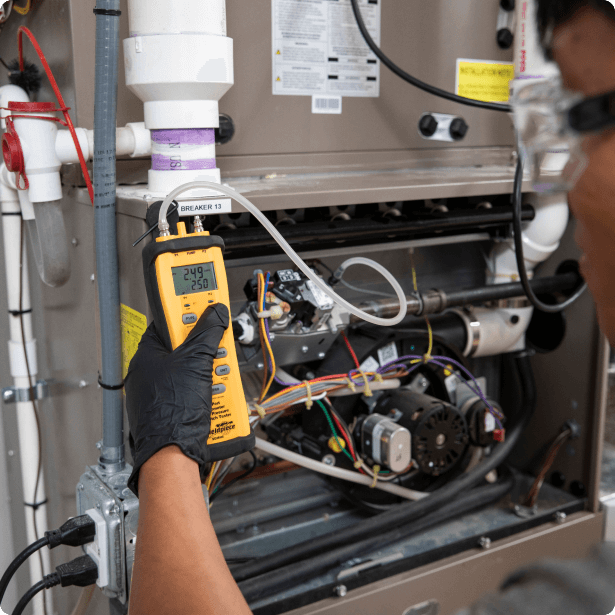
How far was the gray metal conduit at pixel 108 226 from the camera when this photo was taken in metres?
0.84

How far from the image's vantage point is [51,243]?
3.47 ft

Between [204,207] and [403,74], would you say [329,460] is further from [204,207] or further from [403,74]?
[403,74]

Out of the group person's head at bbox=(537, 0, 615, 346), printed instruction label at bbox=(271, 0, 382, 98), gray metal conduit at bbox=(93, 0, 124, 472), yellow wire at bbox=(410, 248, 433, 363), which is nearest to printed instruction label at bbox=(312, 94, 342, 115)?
printed instruction label at bbox=(271, 0, 382, 98)

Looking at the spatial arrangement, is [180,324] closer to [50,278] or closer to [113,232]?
[113,232]

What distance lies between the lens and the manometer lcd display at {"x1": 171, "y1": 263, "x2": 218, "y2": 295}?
2.65 feet

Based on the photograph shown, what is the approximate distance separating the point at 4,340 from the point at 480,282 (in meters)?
1.09

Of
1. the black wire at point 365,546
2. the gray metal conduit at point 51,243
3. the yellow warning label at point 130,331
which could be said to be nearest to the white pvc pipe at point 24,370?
the gray metal conduit at point 51,243

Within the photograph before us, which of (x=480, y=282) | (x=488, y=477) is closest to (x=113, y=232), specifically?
(x=480, y=282)

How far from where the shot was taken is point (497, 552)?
132 centimetres

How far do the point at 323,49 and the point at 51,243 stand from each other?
604 millimetres

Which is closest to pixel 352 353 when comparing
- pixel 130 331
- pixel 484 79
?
pixel 130 331

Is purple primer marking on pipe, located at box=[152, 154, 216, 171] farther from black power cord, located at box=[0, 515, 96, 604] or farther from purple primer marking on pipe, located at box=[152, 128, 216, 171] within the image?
black power cord, located at box=[0, 515, 96, 604]

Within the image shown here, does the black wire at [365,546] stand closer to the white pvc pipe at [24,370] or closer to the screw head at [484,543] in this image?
the screw head at [484,543]

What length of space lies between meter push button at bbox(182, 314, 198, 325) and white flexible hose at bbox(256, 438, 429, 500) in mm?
363
